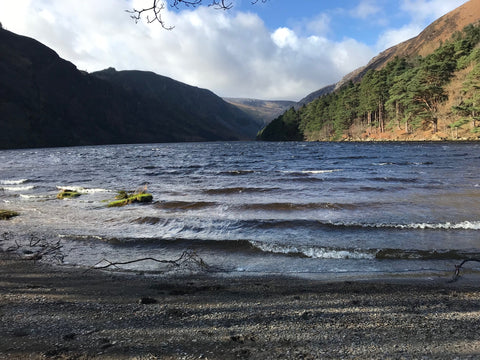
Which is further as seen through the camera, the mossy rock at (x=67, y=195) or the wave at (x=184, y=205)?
the mossy rock at (x=67, y=195)

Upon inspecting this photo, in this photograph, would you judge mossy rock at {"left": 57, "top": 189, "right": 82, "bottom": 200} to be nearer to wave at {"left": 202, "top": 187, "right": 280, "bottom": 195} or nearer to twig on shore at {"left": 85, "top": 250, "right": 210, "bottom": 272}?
wave at {"left": 202, "top": 187, "right": 280, "bottom": 195}

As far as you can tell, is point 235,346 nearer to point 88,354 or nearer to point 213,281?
point 88,354

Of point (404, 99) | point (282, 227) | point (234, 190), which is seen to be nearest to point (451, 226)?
point (282, 227)

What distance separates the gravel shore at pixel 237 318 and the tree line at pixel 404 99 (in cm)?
6000

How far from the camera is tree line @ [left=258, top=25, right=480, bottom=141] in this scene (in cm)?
5503

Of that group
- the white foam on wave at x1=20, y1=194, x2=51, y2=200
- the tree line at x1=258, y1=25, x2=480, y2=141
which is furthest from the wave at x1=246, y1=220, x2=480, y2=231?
the tree line at x1=258, y1=25, x2=480, y2=141

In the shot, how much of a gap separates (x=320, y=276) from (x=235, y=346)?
3102 millimetres

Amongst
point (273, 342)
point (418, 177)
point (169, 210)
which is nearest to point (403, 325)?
point (273, 342)

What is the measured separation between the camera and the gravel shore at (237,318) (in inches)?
125

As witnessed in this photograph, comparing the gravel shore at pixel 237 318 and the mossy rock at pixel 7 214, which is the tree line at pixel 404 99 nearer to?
the gravel shore at pixel 237 318

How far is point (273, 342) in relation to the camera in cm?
334

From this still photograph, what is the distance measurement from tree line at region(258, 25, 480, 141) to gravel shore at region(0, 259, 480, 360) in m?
60.0

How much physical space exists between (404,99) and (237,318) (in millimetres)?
76013

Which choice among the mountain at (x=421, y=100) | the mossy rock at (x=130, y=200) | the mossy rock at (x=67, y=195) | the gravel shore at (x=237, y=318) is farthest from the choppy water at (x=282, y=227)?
the mountain at (x=421, y=100)
